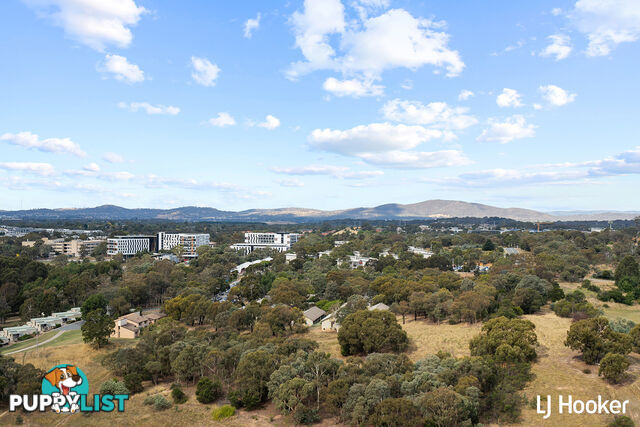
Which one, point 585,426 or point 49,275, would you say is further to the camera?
point 49,275

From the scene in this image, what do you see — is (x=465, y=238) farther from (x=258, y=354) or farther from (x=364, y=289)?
(x=258, y=354)

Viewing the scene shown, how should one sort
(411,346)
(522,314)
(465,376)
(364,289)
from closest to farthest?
(465,376)
(411,346)
(522,314)
(364,289)

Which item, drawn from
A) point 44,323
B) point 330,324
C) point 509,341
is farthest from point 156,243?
point 509,341

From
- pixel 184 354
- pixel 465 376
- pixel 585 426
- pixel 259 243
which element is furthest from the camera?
pixel 259 243

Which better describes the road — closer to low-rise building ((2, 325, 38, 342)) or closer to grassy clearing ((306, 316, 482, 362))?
low-rise building ((2, 325, 38, 342))

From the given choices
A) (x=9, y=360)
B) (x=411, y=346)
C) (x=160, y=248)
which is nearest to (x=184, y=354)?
(x=9, y=360)

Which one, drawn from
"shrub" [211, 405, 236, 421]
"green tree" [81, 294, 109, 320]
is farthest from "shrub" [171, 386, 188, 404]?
"green tree" [81, 294, 109, 320]

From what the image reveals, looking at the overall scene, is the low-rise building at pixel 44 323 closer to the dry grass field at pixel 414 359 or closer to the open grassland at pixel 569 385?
the dry grass field at pixel 414 359
